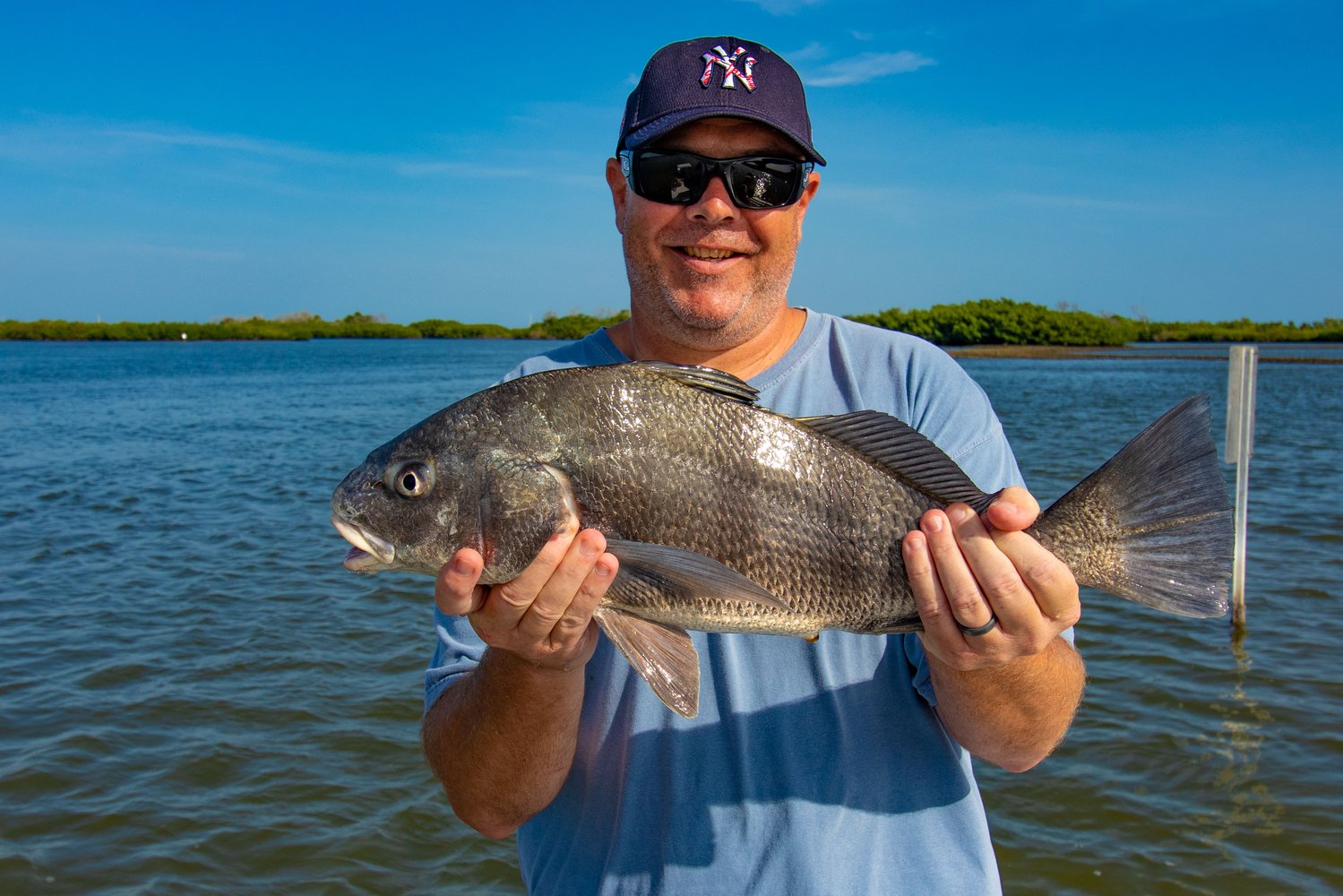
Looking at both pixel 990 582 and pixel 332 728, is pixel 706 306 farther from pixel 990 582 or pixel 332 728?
pixel 332 728

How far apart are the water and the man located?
3664 millimetres

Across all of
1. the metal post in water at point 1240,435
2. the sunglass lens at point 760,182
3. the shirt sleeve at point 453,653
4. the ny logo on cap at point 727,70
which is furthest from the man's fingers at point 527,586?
the metal post in water at point 1240,435

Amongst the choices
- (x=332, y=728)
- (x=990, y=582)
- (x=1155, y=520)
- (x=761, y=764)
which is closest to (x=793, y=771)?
(x=761, y=764)

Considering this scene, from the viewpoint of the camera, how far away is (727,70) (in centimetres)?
294

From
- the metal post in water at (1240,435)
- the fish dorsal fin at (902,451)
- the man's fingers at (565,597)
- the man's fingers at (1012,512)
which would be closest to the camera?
the man's fingers at (1012,512)

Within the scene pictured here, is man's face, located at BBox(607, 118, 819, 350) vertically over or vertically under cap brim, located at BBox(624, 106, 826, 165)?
under

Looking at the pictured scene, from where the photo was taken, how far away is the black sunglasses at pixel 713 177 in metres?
2.97

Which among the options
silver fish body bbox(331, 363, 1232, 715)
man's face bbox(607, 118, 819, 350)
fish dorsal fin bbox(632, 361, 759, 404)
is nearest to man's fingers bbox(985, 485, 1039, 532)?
silver fish body bbox(331, 363, 1232, 715)

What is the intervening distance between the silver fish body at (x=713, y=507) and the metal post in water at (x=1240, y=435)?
26.6ft

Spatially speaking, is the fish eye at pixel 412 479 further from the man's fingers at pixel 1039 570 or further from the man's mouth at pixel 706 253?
the man's fingers at pixel 1039 570

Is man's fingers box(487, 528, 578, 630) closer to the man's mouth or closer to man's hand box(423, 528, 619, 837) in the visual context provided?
man's hand box(423, 528, 619, 837)

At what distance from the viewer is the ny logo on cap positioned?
9.60 ft

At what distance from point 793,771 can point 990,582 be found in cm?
81

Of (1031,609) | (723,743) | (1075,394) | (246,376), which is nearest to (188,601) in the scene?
(723,743)
